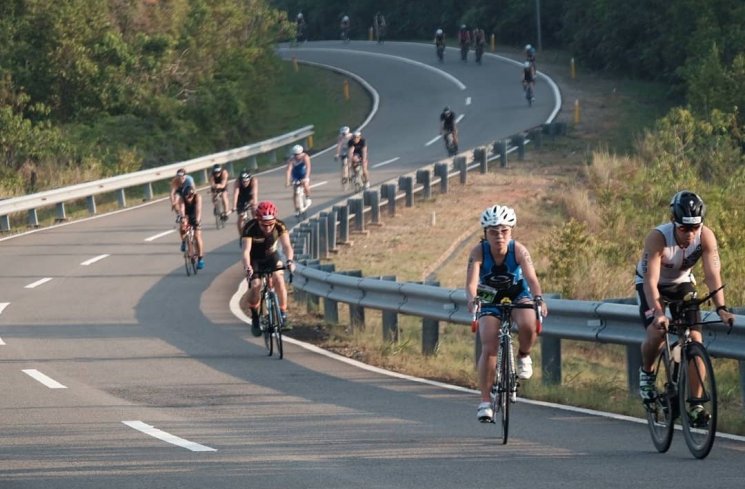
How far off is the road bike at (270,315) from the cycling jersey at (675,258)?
7.11m

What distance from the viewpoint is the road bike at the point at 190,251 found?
24.8 meters

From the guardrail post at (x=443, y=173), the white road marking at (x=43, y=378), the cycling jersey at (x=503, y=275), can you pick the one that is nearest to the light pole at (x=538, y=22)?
the guardrail post at (x=443, y=173)

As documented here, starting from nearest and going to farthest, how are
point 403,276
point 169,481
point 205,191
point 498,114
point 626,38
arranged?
point 169,481
point 403,276
point 205,191
point 498,114
point 626,38

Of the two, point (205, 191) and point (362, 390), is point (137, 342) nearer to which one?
point (362, 390)

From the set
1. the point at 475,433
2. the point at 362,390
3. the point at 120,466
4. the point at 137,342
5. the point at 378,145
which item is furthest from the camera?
the point at 378,145

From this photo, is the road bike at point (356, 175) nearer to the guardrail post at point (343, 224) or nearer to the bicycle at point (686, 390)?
the guardrail post at point (343, 224)

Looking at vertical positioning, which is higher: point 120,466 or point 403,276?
point 120,466

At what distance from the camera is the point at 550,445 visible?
10.4 metres

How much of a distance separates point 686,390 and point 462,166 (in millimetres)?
26066

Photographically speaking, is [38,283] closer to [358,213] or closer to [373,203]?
[358,213]

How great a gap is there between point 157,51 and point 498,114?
42.7ft

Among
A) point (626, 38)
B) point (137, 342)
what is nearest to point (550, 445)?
point (137, 342)

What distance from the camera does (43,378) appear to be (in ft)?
49.0

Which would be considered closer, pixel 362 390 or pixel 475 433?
pixel 475 433
